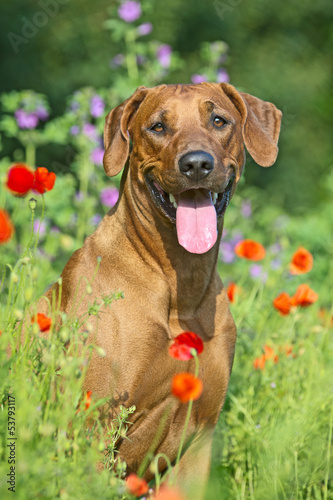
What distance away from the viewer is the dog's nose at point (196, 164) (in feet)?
10.0

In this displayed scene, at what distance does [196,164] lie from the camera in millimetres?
3057

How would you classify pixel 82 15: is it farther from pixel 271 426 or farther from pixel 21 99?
pixel 271 426

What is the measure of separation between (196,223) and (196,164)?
0.28m

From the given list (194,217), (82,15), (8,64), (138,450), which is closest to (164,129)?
(194,217)

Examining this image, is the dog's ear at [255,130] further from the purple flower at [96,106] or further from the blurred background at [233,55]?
the blurred background at [233,55]

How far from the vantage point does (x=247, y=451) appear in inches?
142

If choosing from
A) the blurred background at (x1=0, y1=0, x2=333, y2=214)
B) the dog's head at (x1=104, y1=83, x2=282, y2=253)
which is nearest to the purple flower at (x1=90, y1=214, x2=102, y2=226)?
the dog's head at (x1=104, y1=83, x2=282, y2=253)

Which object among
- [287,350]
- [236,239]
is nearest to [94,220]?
[236,239]

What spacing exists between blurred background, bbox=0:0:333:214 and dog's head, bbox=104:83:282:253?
7165mm

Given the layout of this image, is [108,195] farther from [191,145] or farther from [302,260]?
[191,145]

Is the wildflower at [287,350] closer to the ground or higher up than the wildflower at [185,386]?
closer to the ground

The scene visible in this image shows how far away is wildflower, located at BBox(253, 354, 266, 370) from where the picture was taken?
3.91 metres

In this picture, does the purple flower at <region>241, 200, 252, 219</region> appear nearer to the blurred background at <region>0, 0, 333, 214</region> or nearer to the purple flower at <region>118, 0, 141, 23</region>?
the purple flower at <region>118, 0, 141, 23</region>

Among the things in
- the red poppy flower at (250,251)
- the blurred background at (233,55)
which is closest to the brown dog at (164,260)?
the red poppy flower at (250,251)
